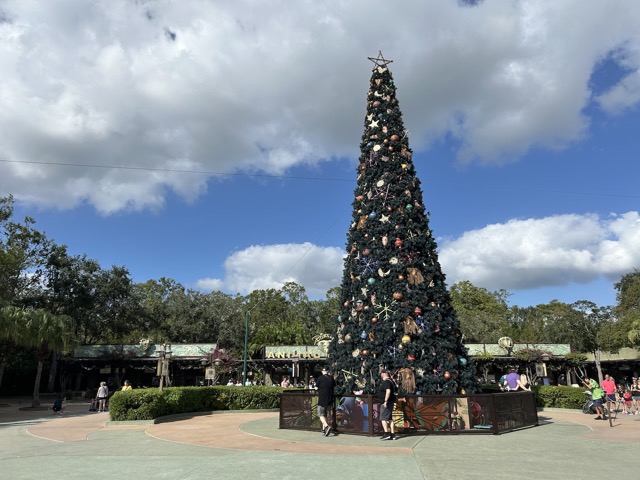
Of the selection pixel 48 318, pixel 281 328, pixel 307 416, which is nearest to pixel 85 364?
pixel 48 318

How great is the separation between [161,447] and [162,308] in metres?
38.3

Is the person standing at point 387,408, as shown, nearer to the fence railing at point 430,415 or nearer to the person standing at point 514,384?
the fence railing at point 430,415

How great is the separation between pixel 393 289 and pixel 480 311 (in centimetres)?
4998

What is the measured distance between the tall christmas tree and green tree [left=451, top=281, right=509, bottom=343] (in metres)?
36.7

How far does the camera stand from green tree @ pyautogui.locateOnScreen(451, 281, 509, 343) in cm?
4650

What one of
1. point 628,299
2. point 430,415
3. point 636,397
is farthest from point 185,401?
point 628,299

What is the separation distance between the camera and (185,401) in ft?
52.5

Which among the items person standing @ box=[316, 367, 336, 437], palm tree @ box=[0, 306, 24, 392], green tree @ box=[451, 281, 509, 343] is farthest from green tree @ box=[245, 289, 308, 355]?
person standing @ box=[316, 367, 336, 437]

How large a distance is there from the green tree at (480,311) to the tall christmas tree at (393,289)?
36.7m

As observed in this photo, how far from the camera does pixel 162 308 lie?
44.9m

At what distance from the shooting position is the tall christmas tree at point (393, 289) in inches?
435

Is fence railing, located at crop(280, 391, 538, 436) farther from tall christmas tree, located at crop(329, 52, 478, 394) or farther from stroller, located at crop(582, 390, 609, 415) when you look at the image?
stroller, located at crop(582, 390, 609, 415)

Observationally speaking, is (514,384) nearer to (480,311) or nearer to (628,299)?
(628,299)

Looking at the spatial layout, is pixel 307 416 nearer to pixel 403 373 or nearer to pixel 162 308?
pixel 403 373
